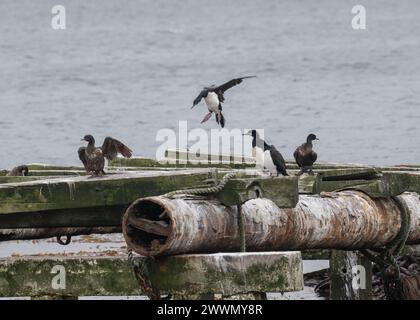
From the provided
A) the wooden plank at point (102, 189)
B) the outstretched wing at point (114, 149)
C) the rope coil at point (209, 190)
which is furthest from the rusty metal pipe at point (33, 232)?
the rope coil at point (209, 190)

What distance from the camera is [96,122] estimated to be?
4634 centimetres

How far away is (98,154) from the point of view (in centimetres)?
1380

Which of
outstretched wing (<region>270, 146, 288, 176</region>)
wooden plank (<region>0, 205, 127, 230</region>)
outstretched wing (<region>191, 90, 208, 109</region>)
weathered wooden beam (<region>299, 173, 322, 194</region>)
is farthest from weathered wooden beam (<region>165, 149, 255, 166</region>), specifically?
wooden plank (<region>0, 205, 127, 230</region>)

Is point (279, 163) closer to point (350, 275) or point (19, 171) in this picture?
point (350, 275)

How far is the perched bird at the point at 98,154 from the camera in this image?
13.7 meters

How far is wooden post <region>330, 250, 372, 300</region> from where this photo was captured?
15516 millimetres

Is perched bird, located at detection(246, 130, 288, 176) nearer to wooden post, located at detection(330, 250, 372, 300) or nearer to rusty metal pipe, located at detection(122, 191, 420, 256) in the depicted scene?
wooden post, located at detection(330, 250, 372, 300)

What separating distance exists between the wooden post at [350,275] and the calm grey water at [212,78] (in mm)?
18676

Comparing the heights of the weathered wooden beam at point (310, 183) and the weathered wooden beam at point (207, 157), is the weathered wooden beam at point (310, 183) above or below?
below

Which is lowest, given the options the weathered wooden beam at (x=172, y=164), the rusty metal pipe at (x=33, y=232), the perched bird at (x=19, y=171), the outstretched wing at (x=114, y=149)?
the rusty metal pipe at (x=33, y=232)

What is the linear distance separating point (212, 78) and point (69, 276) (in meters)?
51.4

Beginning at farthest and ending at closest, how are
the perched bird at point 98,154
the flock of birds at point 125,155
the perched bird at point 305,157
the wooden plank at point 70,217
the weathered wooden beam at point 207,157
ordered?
the weathered wooden beam at point 207,157 < the perched bird at point 305,157 < the flock of birds at point 125,155 < the perched bird at point 98,154 < the wooden plank at point 70,217

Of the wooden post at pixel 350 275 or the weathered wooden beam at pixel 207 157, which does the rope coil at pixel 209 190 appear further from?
the weathered wooden beam at pixel 207 157

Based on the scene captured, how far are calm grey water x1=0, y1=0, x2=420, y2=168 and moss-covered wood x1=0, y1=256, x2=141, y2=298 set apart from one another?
72.8 feet
